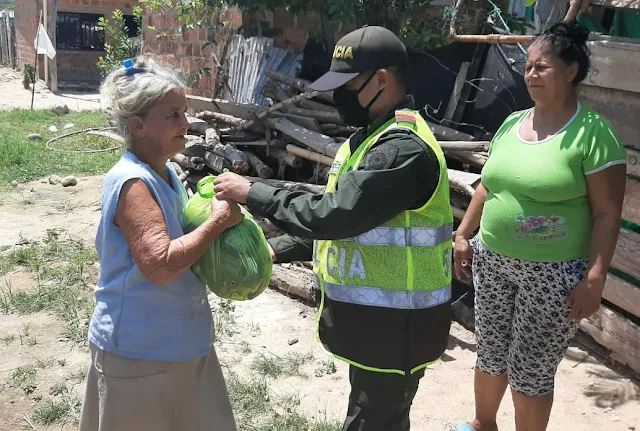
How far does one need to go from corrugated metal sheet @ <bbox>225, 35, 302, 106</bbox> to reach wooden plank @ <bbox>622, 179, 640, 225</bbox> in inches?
171

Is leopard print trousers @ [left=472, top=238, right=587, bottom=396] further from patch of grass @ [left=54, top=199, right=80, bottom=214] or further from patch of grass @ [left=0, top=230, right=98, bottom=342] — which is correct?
patch of grass @ [left=54, top=199, right=80, bottom=214]

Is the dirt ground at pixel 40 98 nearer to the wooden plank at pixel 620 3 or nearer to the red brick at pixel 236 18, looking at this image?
the red brick at pixel 236 18

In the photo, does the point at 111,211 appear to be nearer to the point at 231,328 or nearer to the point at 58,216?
the point at 231,328

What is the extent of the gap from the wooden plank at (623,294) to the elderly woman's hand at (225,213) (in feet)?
9.33

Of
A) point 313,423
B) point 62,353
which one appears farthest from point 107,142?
point 313,423

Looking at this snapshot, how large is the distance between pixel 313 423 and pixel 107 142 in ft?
30.6

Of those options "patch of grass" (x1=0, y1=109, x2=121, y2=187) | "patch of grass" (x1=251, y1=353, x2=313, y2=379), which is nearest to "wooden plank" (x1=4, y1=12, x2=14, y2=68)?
"patch of grass" (x1=0, y1=109, x2=121, y2=187)

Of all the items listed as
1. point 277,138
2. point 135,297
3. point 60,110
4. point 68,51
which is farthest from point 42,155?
point 68,51

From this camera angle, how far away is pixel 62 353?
421cm

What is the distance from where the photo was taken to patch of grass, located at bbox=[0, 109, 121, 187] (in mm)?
9234

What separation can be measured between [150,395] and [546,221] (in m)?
1.75

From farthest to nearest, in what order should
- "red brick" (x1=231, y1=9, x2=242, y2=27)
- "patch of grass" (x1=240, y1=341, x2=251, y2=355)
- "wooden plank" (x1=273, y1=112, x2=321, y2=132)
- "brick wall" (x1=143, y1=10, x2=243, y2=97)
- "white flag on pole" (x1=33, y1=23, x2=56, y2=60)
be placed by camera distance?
"white flag on pole" (x1=33, y1=23, x2=56, y2=60) → "brick wall" (x1=143, y1=10, x2=243, y2=97) → "red brick" (x1=231, y1=9, x2=242, y2=27) → "wooden plank" (x1=273, y1=112, x2=321, y2=132) → "patch of grass" (x1=240, y1=341, x2=251, y2=355)

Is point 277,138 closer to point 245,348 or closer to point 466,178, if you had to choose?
point 466,178

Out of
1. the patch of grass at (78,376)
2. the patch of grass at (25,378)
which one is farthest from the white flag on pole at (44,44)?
the patch of grass at (78,376)
